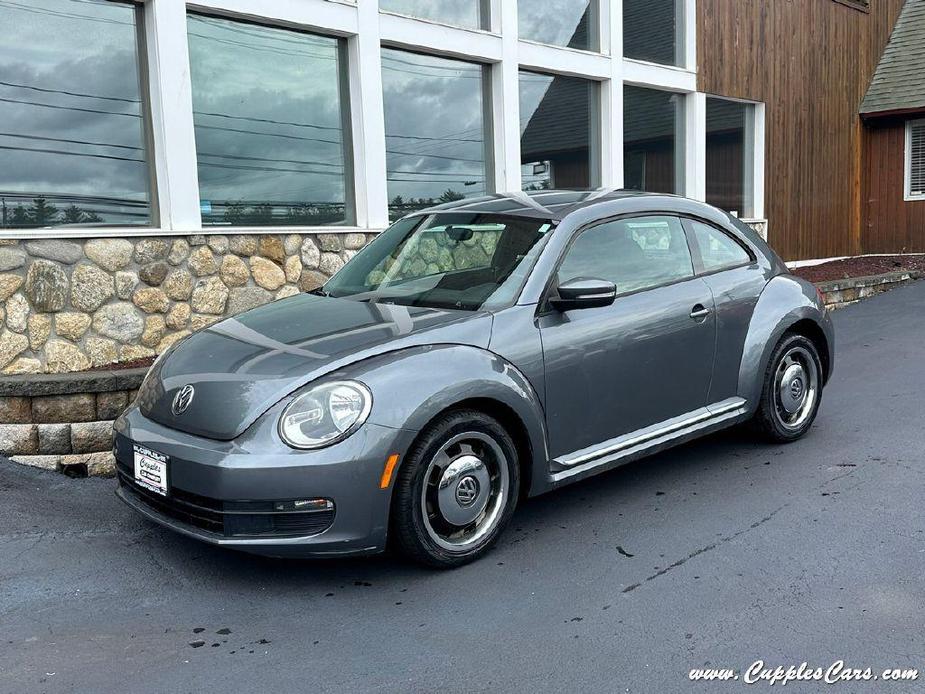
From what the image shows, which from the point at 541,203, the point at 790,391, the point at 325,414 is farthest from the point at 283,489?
the point at 790,391

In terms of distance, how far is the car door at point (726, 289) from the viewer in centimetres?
489

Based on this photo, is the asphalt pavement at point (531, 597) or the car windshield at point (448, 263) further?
the car windshield at point (448, 263)

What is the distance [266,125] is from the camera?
813 cm

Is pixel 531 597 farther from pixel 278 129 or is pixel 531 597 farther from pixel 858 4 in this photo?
pixel 858 4

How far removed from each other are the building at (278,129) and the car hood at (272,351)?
2996 millimetres

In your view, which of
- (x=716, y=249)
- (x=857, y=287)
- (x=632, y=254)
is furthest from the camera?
(x=857, y=287)

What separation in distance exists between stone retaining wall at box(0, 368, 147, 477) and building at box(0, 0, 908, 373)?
122 centimetres

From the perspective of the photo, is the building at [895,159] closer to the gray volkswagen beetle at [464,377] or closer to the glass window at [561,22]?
the glass window at [561,22]

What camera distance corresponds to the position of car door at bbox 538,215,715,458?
13.5 feet

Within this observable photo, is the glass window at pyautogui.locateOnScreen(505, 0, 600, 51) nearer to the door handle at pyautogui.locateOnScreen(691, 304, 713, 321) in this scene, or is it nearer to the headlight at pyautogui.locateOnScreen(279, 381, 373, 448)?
the door handle at pyautogui.locateOnScreen(691, 304, 713, 321)

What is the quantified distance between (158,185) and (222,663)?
5.17m

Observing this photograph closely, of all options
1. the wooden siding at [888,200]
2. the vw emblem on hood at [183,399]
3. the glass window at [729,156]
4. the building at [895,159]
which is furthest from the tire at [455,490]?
the wooden siding at [888,200]

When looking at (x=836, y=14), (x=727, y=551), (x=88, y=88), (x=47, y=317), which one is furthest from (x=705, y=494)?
(x=836, y=14)

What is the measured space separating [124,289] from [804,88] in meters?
12.2
